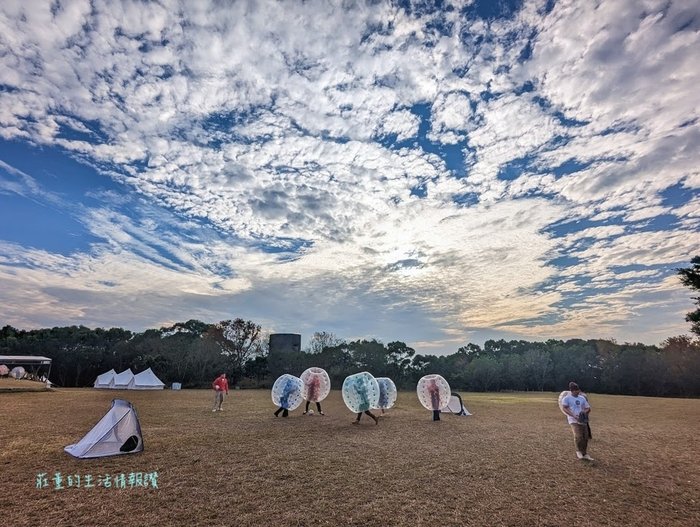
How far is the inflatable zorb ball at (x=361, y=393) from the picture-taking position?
17.4m

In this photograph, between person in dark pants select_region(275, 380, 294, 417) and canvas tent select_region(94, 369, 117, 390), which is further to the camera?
canvas tent select_region(94, 369, 117, 390)

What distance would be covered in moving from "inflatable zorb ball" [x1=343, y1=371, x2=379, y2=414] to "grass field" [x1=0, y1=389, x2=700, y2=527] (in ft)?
5.61

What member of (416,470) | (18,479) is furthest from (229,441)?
(416,470)

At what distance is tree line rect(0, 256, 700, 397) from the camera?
54250 millimetres

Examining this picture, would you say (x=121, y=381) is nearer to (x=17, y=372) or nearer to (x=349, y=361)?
(x=17, y=372)

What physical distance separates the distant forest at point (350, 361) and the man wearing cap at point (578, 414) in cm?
4847

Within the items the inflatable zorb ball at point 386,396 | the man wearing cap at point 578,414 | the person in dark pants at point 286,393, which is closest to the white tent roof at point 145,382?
the person in dark pants at point 286,393

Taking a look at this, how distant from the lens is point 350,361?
64.4m

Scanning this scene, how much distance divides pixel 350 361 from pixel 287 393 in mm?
46321

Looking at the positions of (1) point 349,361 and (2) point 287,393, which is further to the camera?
(1) point 349,361

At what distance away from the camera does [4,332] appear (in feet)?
208

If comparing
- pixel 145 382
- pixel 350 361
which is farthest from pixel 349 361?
pixel 145 382

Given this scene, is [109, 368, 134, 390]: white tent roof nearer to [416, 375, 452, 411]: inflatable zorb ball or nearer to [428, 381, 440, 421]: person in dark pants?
[416, 375, 452, 411]: inflatable zorb ball

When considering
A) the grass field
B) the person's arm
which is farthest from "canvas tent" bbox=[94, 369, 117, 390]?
the person's arm
